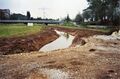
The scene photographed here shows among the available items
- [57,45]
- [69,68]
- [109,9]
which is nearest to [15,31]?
[57,45]

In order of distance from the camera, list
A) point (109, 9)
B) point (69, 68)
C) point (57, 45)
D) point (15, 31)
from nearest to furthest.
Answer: point (69, 68) → point (57, 45) → point (15, 31) → point (109, 9)

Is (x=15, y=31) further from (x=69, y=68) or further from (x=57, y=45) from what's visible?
(x=69, y=68)

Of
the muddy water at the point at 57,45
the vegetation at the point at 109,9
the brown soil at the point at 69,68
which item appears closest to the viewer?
the brown soil at the point at 69,68

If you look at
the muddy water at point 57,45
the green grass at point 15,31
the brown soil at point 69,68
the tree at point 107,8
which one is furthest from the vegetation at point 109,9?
the brown soil at point 69,68

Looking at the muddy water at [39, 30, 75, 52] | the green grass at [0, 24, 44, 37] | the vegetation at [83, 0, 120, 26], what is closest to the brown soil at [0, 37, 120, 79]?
the muddy water at [39, 30, 75, 52]

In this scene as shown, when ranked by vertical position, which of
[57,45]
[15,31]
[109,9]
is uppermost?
[109,9]

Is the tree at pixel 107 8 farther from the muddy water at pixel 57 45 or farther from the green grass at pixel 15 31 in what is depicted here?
the muddy water at pixel 57 45

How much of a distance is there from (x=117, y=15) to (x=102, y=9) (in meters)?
5.64

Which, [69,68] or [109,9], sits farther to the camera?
[109,9]

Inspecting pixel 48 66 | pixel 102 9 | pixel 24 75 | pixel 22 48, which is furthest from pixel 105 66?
pixel 102 9

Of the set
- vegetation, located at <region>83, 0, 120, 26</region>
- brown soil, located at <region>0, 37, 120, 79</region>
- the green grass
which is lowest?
brown soil, located at <region>0, 37, 120, 79</region>

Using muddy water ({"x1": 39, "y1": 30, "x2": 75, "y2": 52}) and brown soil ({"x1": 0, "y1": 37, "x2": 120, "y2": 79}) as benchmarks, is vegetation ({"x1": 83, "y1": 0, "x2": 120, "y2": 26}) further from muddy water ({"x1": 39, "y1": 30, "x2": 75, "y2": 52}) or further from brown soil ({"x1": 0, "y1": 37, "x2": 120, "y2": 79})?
brown soil ({"x1": 0, "y1": 37, "x2": 120, "y2": 79})

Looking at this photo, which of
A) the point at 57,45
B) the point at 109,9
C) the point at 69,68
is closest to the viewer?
the point at 69,68

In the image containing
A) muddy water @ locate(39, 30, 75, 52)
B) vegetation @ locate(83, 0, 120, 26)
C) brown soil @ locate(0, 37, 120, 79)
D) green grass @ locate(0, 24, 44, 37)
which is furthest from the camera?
vegetation @ locate(83, 0, 120, 26)
